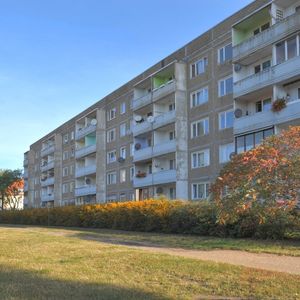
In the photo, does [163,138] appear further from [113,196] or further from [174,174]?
[113,196]

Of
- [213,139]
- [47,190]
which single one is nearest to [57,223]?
[213,139]

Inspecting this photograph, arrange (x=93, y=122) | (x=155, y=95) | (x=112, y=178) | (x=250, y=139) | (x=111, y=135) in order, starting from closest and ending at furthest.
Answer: (x=250, y=139) < (x=155, y=95) < (x=112, y=178) < (x=111, y=135) < (x=93, y=122)

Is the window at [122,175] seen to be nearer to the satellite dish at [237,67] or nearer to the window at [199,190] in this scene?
the window at [199,190]

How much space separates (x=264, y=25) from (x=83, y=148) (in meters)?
35.9

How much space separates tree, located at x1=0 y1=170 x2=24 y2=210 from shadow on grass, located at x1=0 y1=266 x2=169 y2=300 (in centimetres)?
7963

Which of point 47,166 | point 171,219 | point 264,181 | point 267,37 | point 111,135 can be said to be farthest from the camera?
point 47,166

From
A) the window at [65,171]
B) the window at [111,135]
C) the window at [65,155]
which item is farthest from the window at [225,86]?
the window at [65,155]

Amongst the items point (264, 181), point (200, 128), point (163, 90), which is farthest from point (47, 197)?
point (264, 181)

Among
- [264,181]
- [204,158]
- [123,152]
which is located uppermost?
[123,152]

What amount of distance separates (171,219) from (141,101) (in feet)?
76.5

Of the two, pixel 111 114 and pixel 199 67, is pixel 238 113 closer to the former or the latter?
pixel 199 67

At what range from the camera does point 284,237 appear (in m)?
18.7

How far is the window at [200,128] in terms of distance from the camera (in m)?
39.0

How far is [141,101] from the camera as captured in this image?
155ft
